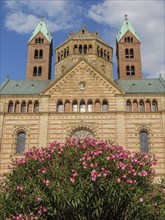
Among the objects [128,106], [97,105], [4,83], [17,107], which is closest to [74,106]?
[97,105]

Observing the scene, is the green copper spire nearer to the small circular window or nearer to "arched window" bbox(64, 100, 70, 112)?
the small circular window

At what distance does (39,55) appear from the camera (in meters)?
53.8

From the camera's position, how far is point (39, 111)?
38.7 meters

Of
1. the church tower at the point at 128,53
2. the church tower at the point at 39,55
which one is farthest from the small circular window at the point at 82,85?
the church tower at the point at 128,53

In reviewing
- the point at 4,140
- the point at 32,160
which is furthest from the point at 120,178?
the point at 4,140

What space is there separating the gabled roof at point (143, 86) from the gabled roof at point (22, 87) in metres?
11.0

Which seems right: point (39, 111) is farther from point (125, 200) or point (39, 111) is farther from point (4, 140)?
point (125, 200)

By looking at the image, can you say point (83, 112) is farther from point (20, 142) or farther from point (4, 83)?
point (4, 83)

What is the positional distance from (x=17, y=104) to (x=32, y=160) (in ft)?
72.4

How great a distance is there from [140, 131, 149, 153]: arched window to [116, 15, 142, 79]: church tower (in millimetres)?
Answer: 15766

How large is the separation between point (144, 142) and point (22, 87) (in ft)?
60.1

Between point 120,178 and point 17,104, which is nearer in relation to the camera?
point 120,178

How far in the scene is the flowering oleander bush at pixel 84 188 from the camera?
15938 mm

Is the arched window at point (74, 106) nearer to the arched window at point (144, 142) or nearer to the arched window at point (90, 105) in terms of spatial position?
the arched window at point (90, 105)
